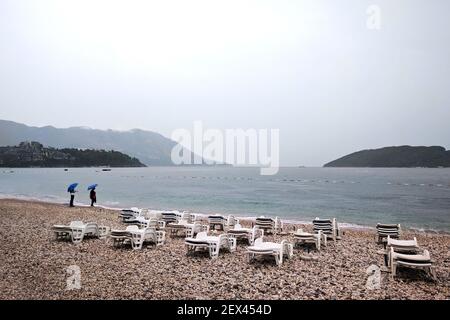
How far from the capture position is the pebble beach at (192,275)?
22.4 feet

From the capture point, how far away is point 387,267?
8867 mm

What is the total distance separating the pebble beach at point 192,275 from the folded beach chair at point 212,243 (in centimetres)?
24

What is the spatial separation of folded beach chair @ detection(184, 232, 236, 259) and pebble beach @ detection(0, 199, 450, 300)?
24cm

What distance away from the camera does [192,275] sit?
8.03 meters

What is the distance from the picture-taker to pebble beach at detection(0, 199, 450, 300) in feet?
22.4

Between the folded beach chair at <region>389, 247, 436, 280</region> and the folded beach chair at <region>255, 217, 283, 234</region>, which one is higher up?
the folded beach chair at <region>389, 247, 436, 280</region>

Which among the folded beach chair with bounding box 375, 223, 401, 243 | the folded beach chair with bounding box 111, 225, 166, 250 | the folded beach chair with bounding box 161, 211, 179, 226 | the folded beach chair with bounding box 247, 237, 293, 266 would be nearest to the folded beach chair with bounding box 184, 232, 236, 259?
the folded beach chair with bounding box 247, 237, 293, 266

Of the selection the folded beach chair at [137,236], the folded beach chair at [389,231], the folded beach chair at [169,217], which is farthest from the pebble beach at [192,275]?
the folded beach chair at [169,217]

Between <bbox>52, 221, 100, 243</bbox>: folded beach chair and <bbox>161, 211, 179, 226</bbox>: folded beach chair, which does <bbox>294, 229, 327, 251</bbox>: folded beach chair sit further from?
<bbox>52, 221, 100, 243</bbox>: folded beach chair

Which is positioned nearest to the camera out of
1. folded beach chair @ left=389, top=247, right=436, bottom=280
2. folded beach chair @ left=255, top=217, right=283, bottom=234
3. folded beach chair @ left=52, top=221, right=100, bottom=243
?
folded beach chair @ left=389, top=247, right=436, bottom=280

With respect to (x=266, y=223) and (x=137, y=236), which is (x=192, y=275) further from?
(x=266, y=223)

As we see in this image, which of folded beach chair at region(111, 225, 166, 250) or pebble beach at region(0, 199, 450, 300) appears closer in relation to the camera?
pebble beach at region(0, 199, 450, 300)
